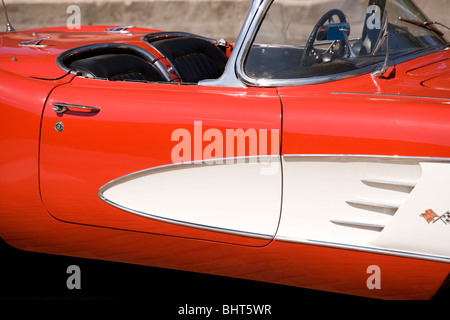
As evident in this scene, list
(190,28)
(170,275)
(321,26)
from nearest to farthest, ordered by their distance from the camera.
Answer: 1. (321,26)
2. (170,275)
3. (190,28)

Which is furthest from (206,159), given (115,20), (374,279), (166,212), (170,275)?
(115,20)

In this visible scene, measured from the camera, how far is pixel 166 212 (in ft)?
7.21

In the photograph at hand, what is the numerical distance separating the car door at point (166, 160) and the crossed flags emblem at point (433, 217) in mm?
488

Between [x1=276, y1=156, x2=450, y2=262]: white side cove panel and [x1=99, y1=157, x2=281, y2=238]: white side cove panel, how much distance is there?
68 millimetres

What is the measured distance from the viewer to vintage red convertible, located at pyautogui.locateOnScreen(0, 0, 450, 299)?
6.40 feet

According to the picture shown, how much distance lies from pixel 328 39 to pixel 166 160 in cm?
93

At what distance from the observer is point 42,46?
118 inches

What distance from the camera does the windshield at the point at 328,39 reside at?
237 centimetres

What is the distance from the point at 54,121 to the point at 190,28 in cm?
644

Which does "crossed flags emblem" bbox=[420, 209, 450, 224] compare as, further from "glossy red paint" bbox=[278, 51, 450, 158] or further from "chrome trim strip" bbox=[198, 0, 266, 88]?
"chrome trim strip" bbox=[198, 0, 266, 88]

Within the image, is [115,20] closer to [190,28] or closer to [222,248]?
[190,28]

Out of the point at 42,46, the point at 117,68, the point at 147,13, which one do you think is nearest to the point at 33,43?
the point at 42,46

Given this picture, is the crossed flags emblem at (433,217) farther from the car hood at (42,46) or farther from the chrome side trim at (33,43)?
the chrome side trim at (33,43)

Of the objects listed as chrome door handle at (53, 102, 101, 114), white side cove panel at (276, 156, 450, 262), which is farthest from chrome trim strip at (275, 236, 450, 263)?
chrome door handle at (53, 102, 101, 114)
